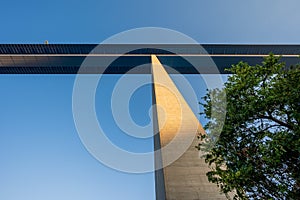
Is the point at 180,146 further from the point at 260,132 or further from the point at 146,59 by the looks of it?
the point at 146,59

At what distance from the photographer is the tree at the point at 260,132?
16.0 ft

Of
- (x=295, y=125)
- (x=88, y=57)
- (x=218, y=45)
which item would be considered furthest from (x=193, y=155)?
(x=88, y=57)

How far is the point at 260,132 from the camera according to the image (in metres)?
5.45

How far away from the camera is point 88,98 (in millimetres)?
13297

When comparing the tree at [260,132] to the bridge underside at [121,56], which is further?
the bridge underside at [121,56]

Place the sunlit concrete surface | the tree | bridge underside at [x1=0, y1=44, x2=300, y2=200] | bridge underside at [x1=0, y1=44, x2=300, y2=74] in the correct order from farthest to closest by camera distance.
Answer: bridge underside at [x1=0, y1=44, x2=300, y2=74]
bridge underside at [x1=0, y1=44, x2=300, y2=200]
the sunlit concrete surface
the tree

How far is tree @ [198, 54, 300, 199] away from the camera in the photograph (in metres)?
4.88

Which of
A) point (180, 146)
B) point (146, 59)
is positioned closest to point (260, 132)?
point (180, 146)

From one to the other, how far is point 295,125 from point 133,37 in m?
12.1

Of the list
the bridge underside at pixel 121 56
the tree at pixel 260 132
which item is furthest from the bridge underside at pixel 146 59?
the tree at pixel 260 132

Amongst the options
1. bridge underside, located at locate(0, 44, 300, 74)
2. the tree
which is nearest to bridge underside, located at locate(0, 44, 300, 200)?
bridge underside, located at locate(0, 44, 300, 74)

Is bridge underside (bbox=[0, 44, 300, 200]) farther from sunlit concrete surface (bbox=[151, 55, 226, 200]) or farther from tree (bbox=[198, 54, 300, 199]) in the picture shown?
tree (bbox=[198, 54, 300, 199])

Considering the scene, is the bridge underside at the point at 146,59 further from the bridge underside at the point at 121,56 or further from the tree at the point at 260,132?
the tree at the point at 260,132

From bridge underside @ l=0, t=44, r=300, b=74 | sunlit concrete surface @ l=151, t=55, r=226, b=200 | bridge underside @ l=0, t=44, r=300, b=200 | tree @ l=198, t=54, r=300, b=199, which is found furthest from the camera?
bridge underside @ l=0, t=44, r=300, b=74
